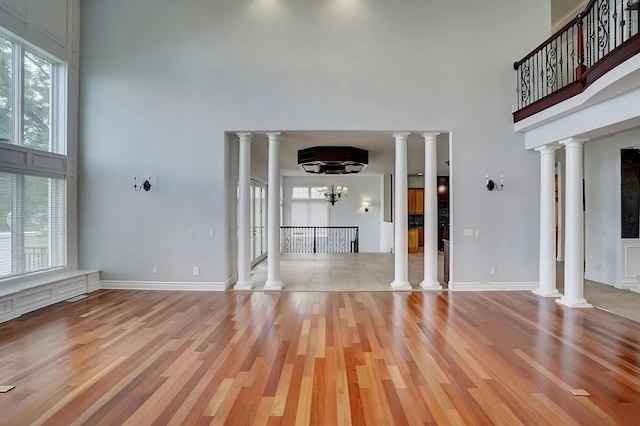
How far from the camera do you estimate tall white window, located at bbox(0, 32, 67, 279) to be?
16.9 ft

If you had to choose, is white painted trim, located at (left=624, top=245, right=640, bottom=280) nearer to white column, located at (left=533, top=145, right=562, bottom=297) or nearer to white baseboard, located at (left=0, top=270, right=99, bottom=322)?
white column, located at (left=533, top=145, right=562, bottom=297)

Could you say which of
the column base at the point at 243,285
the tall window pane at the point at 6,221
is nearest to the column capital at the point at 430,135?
the column base at the point at 243,285

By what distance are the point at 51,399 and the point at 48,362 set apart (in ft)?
2.76

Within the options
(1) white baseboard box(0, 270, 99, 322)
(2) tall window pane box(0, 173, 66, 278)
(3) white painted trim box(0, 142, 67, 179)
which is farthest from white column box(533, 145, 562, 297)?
(2) tall window pane box(0, 173, 66, 278)

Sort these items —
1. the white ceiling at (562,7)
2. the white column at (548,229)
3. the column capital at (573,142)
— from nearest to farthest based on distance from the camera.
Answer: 1. the column capital at (573,142)
2. the white column at (548,229)
3. the white ceiling at (562,7)

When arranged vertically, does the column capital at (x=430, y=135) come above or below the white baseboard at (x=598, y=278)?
above

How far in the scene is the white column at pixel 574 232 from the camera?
5.35 metres

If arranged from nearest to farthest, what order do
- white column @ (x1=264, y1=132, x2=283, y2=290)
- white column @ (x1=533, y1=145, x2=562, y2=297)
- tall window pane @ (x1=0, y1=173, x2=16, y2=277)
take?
1. tall window pane @ (x1=0, y1=173, x2=16, y2=277)
2. white column @ (x1=533, y1=145, x2=562, y2=297)
3. white column @ (x1=264, y1=132, x2=283, y2=290)

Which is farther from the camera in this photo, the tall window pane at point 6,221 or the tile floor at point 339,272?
the tile floor at point 339,272

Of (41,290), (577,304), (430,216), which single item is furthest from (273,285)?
(577,304)

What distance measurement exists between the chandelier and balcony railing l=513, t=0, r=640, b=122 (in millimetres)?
8242

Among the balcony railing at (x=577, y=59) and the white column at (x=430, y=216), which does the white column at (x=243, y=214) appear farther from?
the balcony railing at (x=577, y=59)

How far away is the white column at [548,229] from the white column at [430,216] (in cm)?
168

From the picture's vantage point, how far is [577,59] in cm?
596
